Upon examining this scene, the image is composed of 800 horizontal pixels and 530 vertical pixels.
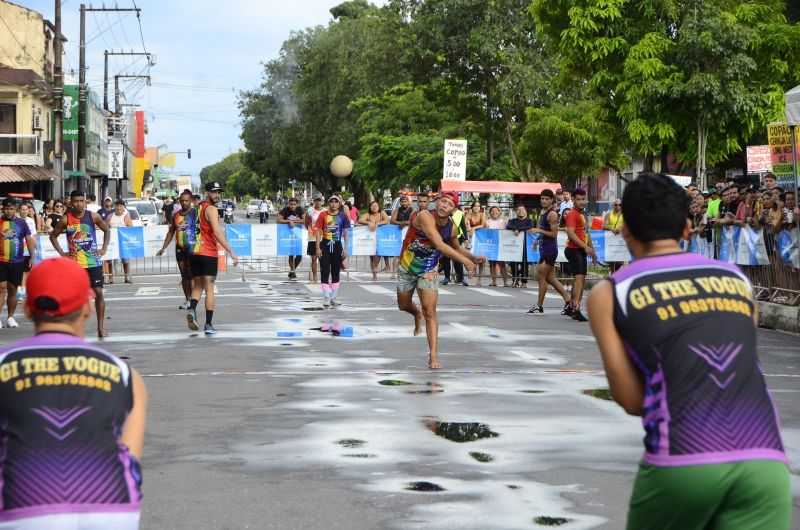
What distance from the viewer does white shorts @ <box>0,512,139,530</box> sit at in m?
3.67

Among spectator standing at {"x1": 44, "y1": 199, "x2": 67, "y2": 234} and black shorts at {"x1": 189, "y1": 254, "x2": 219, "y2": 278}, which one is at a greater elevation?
spectator standing at {"x1": 44, "y1": 199, "x2": 67, "y2": 234}

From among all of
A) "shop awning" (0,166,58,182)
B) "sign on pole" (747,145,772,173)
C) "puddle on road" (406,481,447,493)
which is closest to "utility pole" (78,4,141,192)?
"shop awning" (0,166,58,182)

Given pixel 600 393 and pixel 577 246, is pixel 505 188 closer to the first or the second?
pixel 577 246

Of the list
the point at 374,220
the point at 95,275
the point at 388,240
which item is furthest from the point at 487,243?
the point at 95,275

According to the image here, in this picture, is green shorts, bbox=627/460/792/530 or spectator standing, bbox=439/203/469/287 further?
spectator standing, bbox=439/203/469/287

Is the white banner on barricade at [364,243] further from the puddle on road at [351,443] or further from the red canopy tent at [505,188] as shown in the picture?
the puddle on road at [351,443]

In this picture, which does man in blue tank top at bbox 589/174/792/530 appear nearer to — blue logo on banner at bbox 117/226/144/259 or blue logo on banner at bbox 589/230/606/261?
blue logo on banner at bbox 589/230/606/261

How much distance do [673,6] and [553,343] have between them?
50.0 feet

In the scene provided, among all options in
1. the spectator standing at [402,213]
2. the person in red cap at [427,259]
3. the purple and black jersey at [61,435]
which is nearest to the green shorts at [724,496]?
the purple and black jersey at [61,435]

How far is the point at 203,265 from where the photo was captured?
16.1m

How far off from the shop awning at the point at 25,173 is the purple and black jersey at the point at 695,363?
45.9 meters

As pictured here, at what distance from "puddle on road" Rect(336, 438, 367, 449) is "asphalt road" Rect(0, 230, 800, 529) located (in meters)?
0.01

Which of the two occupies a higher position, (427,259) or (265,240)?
(427,259)

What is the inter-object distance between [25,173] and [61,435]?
49.1 metres
